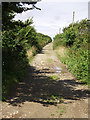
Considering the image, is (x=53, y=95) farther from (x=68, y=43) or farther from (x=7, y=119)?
(x=68, y=43)

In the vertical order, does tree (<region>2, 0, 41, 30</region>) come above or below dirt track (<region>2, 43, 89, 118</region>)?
above

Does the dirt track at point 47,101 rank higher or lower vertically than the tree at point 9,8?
lower

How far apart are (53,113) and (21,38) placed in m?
5.96

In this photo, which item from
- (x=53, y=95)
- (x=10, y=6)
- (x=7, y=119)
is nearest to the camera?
(x=7, y=119)

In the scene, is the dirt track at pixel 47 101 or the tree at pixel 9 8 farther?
the tree at pixel 9 8

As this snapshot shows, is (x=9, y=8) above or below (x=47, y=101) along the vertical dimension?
above

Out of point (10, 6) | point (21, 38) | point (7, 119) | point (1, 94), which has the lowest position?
point (7, 119)

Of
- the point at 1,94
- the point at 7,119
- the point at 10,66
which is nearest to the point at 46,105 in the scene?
the point at 7,119

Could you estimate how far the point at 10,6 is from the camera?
5.46 meters

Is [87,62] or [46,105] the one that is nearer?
[46,105]

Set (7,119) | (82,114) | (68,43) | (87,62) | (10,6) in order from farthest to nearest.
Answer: (68,43) < (87,62) < (10,6) < (82,114) < (7,119)

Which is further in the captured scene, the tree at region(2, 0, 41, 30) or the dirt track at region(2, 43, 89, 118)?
the tree at region(2, 0, 41, 30)

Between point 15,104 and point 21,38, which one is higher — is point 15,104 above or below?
below

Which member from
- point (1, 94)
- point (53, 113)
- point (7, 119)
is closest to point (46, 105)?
point (53, 113)
